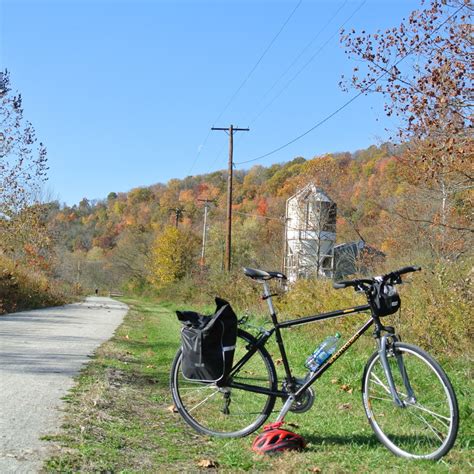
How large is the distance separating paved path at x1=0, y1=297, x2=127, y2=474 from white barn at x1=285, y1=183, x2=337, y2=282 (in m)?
28.4

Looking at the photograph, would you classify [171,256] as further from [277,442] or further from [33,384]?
[277,442]

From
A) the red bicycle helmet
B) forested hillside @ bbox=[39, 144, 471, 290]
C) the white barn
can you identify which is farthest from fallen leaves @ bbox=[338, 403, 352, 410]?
the white barn

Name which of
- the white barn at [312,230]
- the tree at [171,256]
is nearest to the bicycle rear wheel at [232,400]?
the white barn at [312,230]

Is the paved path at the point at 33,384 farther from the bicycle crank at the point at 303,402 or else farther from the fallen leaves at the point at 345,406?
the fallen leaves at the point at 345,406

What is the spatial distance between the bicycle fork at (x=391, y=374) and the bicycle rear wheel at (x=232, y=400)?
2.95 feet

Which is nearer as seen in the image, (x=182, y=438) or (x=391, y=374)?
(x=391, y=374)

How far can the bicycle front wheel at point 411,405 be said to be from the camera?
385 centimetres

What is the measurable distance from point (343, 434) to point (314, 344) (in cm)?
559

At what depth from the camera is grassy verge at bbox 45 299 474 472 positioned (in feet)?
12.6

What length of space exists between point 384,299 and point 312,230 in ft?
120

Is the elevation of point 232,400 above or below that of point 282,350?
below

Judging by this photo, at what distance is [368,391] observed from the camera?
4332mm

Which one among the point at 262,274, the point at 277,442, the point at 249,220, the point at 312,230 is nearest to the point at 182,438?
the point at 277,442

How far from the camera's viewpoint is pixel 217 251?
215 ft
